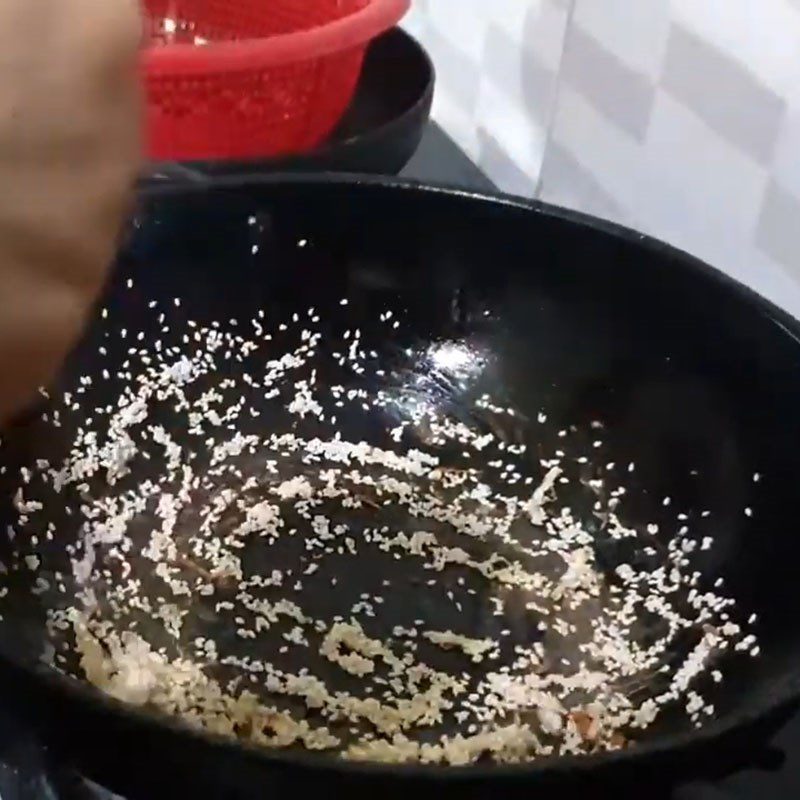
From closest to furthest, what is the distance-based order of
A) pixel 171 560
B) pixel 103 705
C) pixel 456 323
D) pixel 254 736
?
pixel 103 705, pixel 254 736, pixel 171 560, pixel 456 323

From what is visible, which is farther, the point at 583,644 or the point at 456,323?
the point at 456,323

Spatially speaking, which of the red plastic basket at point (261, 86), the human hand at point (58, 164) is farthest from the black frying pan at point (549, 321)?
the human hand at point (58, 164)

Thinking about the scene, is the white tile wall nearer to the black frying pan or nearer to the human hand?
the black frying pan

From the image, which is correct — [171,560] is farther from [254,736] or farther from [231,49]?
[231,49]

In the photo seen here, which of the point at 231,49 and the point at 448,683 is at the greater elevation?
the point at 231,49

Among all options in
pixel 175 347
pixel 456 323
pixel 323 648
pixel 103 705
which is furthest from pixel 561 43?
pixel 103 705

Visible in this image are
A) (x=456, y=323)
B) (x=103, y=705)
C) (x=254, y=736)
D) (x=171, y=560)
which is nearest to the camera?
(x=103, y=705)

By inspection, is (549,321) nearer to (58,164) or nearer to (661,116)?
(661,116)

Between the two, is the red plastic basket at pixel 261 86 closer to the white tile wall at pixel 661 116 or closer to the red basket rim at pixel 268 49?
the red basket rim at pixel 268 49
